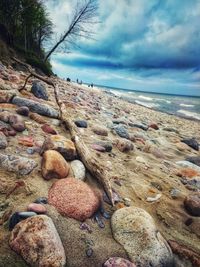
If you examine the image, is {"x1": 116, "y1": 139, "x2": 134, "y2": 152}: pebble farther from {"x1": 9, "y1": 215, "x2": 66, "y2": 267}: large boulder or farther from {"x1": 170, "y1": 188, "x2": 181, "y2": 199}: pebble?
{"x1": 9, "y1": 215, "x2": 66, "y2": 267}: large boulder

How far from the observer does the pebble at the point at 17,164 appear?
2.30 m

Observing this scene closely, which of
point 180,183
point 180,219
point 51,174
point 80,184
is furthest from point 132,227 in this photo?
point 180,183

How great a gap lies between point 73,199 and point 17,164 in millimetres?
762

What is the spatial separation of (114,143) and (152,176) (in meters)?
1.22

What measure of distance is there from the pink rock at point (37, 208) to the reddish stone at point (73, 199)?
134 millimetres

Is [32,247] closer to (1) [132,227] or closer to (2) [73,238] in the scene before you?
(2) [73,238]

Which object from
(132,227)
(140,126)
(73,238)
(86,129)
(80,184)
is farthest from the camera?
(140,126)

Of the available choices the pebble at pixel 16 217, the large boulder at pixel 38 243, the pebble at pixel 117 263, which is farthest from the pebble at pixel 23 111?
the pebble at pixel 117 263

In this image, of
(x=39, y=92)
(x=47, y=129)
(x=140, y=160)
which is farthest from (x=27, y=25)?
(x=140, y=160)

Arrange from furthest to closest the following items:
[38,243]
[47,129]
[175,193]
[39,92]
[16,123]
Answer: [39,92]
[47,129]
[16,123]
[175,193]
[38,243]

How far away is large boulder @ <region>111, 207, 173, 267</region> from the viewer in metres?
1.70

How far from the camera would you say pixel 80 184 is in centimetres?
220

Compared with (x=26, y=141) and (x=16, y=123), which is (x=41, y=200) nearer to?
(x=26, y=141)

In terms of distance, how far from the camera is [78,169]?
2.61m
